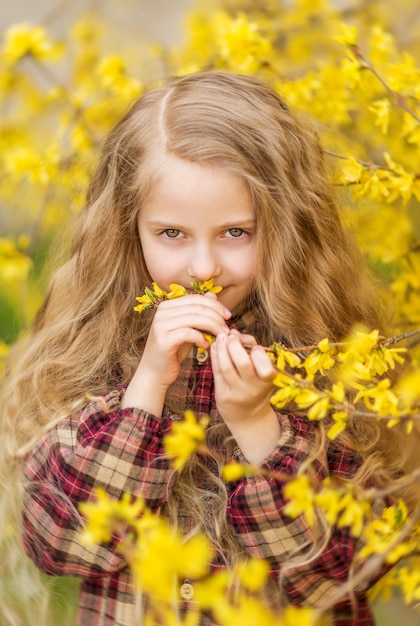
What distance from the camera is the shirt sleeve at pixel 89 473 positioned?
3.88 ft

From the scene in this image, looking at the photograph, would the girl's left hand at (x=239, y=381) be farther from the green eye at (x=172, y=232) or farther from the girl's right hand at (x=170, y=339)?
the green eye at (x=172, y=232)

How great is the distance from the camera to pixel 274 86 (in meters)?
1.72

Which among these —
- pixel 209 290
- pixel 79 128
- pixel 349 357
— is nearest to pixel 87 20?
pixel 79 128

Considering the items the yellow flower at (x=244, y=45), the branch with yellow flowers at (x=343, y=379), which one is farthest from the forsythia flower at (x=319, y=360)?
the yellow flower at (x=244, y=45)

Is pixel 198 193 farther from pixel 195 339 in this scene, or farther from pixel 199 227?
pixel 195 339

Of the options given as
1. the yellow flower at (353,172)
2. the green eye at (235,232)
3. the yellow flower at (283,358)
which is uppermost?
the yellow flower at (353,172)

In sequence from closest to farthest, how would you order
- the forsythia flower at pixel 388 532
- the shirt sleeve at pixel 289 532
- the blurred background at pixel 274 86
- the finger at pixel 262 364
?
the forsythia flower at pixel 388 532
the finger at pixel 262 364
the shirt sleeve at pixel 289 532
the blurred background at pixel 274 86

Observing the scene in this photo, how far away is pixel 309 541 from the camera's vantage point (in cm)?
116

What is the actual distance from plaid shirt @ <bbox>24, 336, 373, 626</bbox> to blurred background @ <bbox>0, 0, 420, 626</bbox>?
0.48 m

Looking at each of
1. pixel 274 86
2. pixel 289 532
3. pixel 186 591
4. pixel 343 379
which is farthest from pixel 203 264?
pixel 274 86

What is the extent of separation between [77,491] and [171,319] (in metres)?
0.31

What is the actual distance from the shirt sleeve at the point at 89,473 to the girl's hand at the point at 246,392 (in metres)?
0.13

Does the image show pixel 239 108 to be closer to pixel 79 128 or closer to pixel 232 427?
pixel 232 427

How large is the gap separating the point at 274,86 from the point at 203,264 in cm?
72
